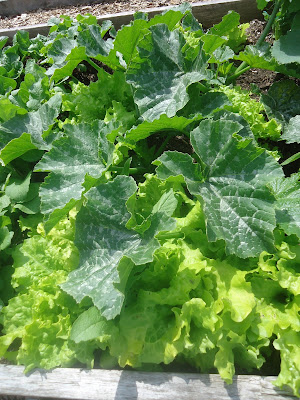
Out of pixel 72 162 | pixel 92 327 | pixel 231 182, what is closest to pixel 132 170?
pixel 72 162

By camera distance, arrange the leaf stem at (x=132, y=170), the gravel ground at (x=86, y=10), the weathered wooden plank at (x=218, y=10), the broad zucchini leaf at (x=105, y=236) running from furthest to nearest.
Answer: the gravel ground at (x=86, y=10) → the weathered wooden plank at (x=218, y=10) → the leaf stem at (x=132, y=170) → the broad zucchini leaf at (x=105, y=236)

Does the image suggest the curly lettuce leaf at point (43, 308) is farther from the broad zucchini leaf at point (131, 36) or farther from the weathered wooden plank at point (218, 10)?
the weathered wooden plank at point (218, 10)

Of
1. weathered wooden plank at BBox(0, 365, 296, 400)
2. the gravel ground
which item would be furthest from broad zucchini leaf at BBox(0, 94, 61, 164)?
the gravel ground

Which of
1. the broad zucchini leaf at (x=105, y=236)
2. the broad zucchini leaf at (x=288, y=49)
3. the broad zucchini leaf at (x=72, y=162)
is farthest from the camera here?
the broad zucchini leaf at (x=288, y=49)

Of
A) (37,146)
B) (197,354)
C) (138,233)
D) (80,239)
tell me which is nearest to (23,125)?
(37,146)

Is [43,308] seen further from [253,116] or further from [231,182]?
[253,116]

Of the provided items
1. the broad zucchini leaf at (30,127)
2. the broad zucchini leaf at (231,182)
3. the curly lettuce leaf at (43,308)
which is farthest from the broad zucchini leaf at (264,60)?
the curly lettuce leaf at (43,308)
